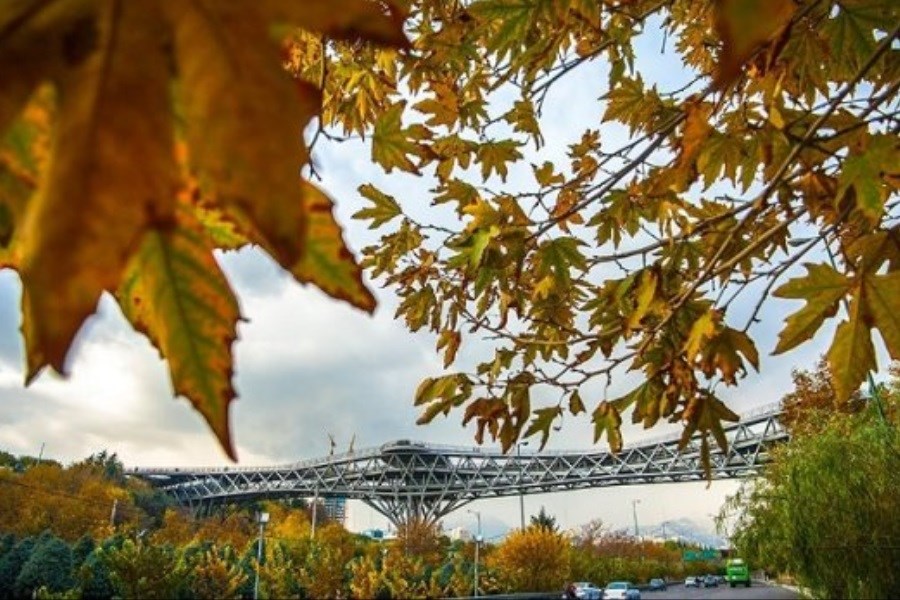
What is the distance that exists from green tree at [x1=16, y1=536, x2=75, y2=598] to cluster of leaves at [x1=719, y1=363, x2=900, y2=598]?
15036 millimetres

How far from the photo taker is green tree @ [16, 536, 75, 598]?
13.8 meters

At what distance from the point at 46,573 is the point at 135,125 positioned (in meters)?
17.3

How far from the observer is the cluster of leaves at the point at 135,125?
272mm

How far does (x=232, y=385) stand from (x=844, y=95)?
141 centimetres

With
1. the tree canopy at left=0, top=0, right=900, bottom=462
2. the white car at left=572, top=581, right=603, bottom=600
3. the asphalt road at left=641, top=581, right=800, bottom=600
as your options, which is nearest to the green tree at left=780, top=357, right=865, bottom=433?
the asphalt road at left=641, top=581, right=800, bottom=600

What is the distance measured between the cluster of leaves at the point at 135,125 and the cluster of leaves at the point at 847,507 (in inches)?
415

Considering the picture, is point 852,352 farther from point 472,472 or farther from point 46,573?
point 472,472

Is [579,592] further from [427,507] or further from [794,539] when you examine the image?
[427,507]

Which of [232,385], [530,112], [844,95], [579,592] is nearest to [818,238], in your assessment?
[844,95]

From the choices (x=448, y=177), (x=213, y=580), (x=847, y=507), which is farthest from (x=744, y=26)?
(x=213, y=580)

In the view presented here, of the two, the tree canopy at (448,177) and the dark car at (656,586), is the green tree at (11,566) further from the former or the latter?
the dark car at (656,586)

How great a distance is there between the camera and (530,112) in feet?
7.50

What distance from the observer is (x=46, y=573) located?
13836 millimetres

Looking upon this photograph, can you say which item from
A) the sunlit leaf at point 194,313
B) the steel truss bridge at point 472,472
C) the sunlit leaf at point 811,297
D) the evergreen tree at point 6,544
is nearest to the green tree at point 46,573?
the evergreen tree at point 6,544
